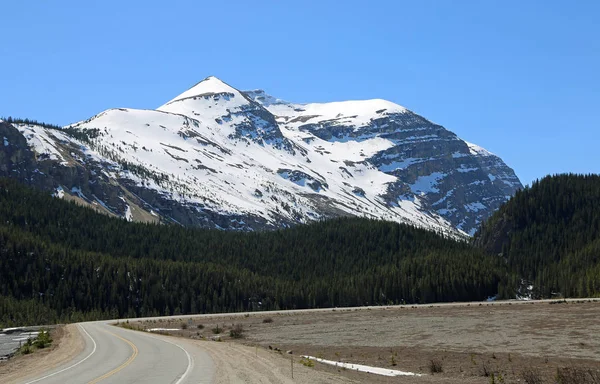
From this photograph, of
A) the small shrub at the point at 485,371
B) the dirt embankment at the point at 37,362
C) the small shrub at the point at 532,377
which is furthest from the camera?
the small shrub at the point at 485,371

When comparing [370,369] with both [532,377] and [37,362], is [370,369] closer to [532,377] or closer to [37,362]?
[532,377]

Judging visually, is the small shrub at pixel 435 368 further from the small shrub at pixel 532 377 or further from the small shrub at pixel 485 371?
the small shrub at pixel 532 377

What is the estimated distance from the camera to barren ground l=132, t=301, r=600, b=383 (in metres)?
44.6

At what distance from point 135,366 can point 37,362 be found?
11.2 meters

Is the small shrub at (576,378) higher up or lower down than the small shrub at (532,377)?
higher up

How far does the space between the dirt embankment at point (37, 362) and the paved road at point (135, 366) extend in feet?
3.24

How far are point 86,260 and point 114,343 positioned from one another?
134 metres

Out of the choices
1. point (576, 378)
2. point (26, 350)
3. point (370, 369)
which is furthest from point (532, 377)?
point (26, 350)

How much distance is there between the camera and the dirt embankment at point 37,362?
→ 128 feet

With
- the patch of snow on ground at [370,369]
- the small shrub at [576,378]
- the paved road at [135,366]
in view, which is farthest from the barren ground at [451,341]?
the paved road at [135,366]

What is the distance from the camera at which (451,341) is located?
6544cm

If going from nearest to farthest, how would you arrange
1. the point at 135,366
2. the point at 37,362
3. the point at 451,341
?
the point at 135,366 → the point at 37,362 → the point at 451,341

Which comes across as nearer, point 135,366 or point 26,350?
point 135,366

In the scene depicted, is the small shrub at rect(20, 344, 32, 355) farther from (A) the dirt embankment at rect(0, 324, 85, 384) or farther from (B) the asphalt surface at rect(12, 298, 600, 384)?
(B) the asphalt surface at rect(12, 298, 600, 384)
